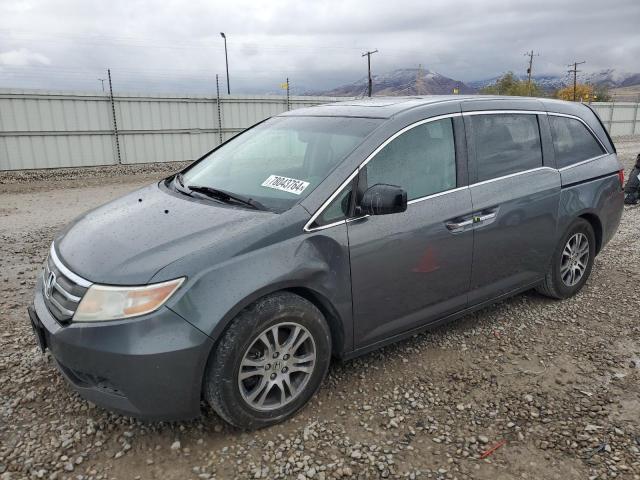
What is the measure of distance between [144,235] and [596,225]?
155 inches

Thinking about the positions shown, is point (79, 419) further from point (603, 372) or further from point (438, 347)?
point (603, 372)

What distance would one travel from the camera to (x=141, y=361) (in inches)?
91.2

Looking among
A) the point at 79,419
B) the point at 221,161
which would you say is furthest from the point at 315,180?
the point at 79,419

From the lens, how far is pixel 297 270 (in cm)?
265

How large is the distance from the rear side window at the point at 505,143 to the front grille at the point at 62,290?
263 centimetres

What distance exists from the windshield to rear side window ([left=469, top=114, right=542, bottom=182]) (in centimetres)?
90

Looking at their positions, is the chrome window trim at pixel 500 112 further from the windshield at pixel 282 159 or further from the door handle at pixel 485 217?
the windshield at pixel 282 159

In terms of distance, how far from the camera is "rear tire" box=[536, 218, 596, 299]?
14.0 feet

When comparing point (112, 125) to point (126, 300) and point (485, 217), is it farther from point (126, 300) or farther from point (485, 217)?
point (126, 300)

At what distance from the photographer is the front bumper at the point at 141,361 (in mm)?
2320

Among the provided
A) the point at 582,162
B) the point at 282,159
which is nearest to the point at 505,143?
the point at 582,162

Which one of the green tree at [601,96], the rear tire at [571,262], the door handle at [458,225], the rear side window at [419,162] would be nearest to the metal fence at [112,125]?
the rear tire at [571,262]

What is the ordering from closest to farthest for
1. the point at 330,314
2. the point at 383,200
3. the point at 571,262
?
the point at 383,200, the point at 330,314, the point at 571,262

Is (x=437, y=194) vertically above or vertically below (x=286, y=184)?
below
